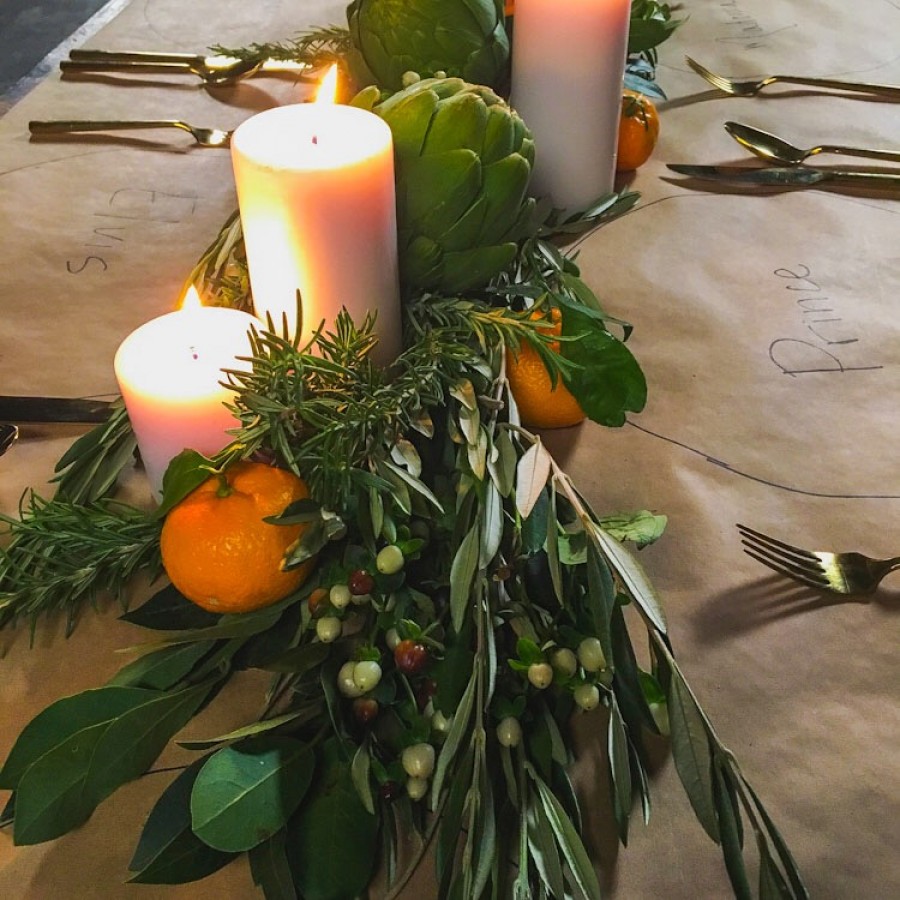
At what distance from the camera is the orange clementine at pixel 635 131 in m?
0.67

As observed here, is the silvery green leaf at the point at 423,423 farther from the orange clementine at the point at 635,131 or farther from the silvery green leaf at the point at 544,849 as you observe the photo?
the orange clementine at the point at 635,131

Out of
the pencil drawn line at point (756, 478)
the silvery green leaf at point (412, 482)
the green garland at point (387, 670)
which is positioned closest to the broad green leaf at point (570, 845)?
the green garland at point (387, 670)

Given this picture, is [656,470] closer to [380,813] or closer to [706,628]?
[706,628]

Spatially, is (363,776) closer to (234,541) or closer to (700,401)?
(234,541)

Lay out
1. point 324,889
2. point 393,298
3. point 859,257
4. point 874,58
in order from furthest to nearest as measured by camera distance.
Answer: point 874,58 → point 859,257 → point 393,298 → point 324,889

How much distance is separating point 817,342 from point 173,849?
1.44 ft

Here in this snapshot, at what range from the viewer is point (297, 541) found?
32cm

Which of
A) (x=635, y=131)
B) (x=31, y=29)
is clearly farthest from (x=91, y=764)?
(x=31, y=29)

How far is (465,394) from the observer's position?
376mm

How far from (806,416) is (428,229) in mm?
225

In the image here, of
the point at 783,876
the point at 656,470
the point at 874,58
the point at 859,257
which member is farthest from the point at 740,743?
the point at 874,58

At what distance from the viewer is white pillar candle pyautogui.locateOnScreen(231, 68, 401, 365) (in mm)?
363

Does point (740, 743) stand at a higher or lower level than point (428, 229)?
lower

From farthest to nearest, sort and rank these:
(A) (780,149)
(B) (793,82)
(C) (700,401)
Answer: (B) (793,82) < (A) (780,149) < (C) (700,401)
